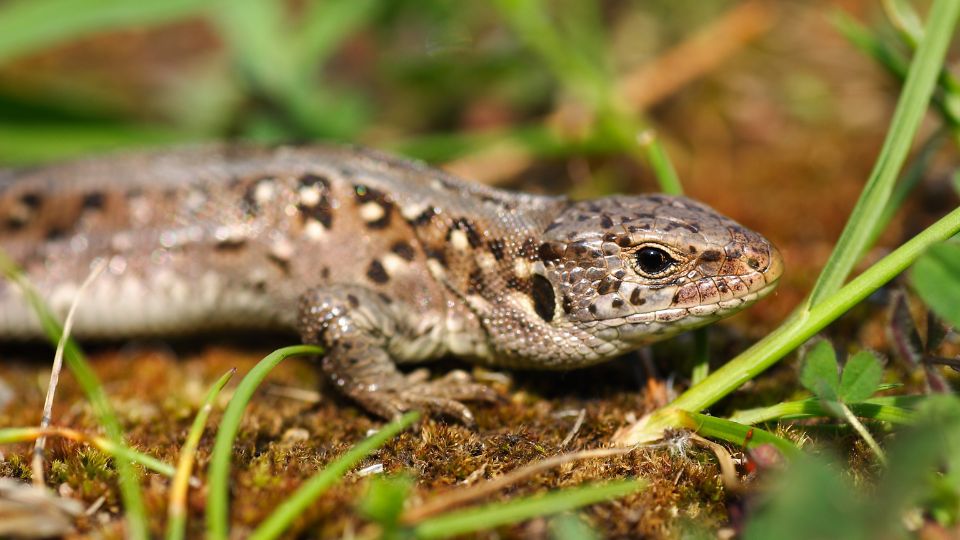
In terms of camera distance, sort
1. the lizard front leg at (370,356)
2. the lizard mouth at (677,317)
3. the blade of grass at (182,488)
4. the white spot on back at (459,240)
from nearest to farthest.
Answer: the blade of grass at (182,488) < the lizard mouth at (677,317) < the lizard front leg at (370,356) < the white spot on back at (459,240)

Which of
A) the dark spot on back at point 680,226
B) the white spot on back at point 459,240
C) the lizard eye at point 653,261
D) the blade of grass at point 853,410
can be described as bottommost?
the blade of grass at point 853,410

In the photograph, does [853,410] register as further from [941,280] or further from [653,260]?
[653,260]

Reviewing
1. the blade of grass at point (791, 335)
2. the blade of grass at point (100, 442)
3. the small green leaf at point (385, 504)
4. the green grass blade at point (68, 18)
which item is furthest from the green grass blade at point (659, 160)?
the green grass blade at point (68, 18)

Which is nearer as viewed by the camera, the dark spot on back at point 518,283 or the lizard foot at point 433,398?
the lizard foot at point 433,398

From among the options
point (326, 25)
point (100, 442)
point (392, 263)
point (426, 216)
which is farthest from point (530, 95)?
point (100, 442)

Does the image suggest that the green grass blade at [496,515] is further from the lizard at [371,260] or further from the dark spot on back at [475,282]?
the dark spot on back at [475,282]
